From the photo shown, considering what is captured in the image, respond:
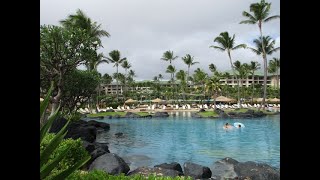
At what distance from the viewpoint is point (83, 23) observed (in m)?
35.1

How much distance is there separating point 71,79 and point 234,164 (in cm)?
1628

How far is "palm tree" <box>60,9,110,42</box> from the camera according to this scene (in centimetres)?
3475

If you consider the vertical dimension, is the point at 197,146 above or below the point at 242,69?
below

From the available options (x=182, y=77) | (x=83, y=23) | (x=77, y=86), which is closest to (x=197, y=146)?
(x=77, y=86)

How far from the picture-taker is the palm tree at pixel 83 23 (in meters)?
34.8

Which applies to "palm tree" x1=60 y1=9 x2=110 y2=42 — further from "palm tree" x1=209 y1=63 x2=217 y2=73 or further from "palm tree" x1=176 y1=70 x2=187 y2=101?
"palm tree" x1=209 y1=63 x2=217 y2=73

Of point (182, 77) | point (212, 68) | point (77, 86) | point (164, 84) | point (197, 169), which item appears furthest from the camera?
point (164, 84)

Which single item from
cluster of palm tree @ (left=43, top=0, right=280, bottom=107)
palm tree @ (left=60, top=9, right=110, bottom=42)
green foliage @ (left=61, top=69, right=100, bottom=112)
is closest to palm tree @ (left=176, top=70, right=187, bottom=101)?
cluster of palm tree @ (left=43, top=0, right=280, bottom=107)

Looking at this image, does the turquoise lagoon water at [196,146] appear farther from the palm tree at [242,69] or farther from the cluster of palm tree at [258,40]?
the palm tree at [242,69]

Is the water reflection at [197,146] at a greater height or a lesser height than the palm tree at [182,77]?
lesser

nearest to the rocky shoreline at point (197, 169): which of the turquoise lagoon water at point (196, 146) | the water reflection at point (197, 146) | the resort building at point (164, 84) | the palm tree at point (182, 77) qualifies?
the turquoise lagoon water at point (196, 146)

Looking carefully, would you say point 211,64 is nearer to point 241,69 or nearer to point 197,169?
point 241,69
